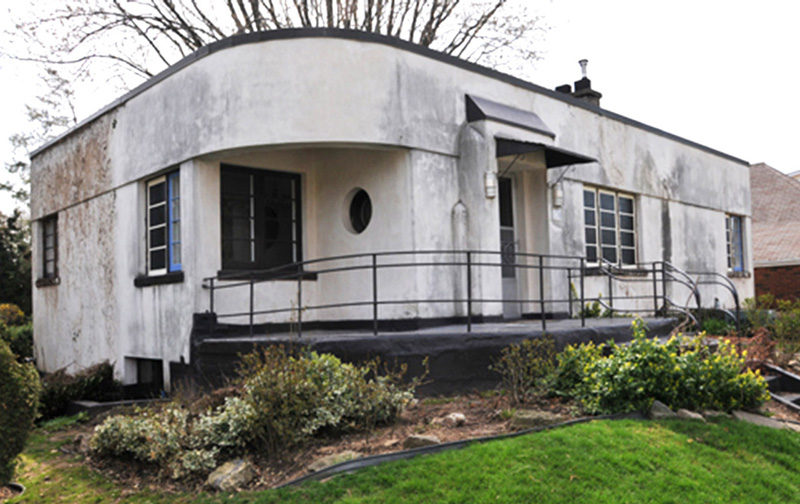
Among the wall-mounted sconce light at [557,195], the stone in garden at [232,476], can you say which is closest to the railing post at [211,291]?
the stone in garden at [232,476]

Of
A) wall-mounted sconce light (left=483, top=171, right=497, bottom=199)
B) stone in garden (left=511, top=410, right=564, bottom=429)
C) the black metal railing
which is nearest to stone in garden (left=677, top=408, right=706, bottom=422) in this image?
stone in garden (left=511, top=410, right=564, bottom=429)

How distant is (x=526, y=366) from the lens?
795 centimetres

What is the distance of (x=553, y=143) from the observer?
12406 millimetres

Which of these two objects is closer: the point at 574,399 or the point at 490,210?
the point at 574,399

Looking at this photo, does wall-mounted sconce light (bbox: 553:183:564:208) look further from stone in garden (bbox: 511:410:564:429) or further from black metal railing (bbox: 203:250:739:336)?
stone in garden (bbox: 511:410:564:429)

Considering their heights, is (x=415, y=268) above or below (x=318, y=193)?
below

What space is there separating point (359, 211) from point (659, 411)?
5.81m

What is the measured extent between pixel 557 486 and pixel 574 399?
2291 mm

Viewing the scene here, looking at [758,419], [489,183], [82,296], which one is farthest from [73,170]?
[758,419]

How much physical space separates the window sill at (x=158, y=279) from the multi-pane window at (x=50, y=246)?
4.45 m

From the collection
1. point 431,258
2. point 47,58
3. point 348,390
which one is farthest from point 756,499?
point 47,58

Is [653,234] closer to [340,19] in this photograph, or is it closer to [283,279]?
[283,279]

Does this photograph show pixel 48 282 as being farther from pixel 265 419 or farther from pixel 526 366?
pixel 526 366

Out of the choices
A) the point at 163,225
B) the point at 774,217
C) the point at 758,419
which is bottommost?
the point at 758,419
